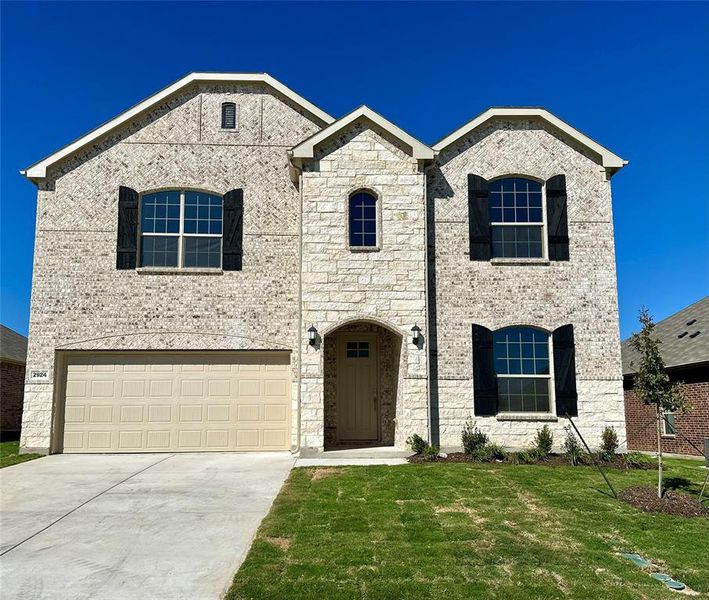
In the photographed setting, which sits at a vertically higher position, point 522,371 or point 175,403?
point 522,371

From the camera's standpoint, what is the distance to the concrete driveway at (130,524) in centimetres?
578

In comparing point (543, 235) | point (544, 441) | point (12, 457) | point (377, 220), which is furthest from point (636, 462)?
point (12, 457)

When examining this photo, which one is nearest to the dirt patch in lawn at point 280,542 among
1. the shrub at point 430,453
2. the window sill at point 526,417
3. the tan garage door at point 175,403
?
the shrub at point 430,453

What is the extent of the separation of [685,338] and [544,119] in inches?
400

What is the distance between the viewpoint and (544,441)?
42.0 feet

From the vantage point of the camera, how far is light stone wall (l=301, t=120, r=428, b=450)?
12.8 m

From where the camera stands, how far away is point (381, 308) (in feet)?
42.8

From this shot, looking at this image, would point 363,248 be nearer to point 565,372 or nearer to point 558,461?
point 565,372

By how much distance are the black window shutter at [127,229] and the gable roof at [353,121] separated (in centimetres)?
409

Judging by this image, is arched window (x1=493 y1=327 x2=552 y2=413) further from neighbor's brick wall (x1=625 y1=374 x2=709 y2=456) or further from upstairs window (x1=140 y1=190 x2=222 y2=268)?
upstairs window (x1=140 y1=190 x2=222 y2=268)

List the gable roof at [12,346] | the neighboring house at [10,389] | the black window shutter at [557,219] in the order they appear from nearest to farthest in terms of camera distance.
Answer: the black window shutter at [557,219] < the neighboring house at [10,389] < the gable roof at [12,346]

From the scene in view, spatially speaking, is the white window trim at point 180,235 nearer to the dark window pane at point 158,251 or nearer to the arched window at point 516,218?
the dark window pane at point 158,251

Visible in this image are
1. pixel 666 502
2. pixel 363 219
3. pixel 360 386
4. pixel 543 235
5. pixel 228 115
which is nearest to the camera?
pixel 666 502

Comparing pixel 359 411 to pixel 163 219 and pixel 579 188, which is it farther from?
pixel 579 188
